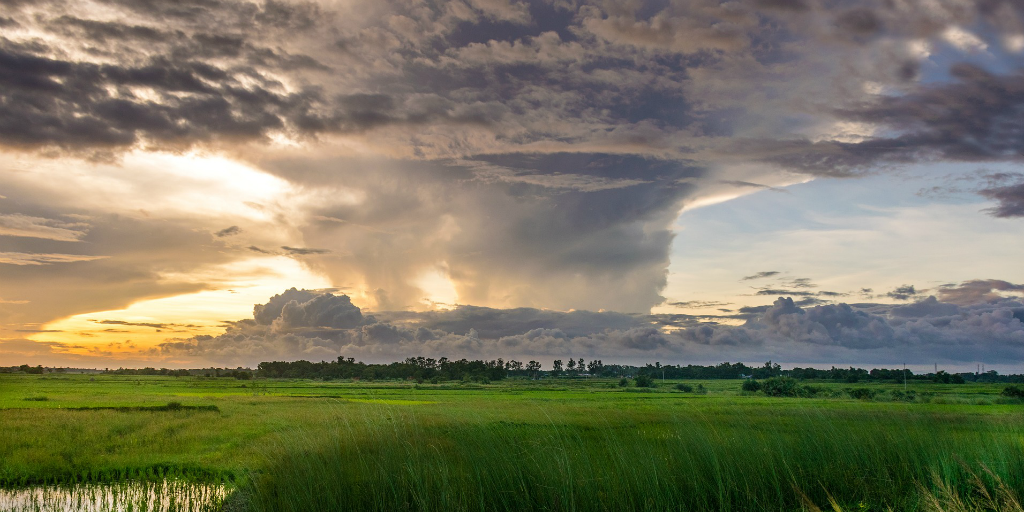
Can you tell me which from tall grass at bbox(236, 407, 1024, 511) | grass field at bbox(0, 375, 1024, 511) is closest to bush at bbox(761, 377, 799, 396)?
grass field at bbox(0, 375, 1024, 511)

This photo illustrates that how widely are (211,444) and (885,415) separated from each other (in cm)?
2652

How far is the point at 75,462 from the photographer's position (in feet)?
73.2

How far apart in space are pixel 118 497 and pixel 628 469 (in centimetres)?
1497

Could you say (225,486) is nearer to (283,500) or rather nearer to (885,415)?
(283,500)

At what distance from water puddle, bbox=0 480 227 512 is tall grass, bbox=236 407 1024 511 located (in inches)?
177

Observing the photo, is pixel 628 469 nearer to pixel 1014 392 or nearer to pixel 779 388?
pixel 1014 392

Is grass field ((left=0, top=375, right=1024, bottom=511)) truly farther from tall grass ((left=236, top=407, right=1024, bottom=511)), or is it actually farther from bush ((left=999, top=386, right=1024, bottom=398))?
bush ((left=999, top=386, right=1024, bottom=398))

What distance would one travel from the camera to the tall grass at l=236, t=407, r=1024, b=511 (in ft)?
33.8

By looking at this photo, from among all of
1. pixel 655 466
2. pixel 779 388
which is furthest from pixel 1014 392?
pixel 655 466

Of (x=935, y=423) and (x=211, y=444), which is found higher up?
(x=935, y=423)

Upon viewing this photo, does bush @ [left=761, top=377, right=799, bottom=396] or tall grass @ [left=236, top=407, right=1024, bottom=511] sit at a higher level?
tall grass @ [left=236, top=407, right=1024, bottom=511]

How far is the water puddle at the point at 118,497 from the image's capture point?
1532 cm

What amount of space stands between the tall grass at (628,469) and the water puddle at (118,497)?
14.7 ft

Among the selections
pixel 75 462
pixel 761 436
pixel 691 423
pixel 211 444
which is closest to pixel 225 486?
pixel 75 462
